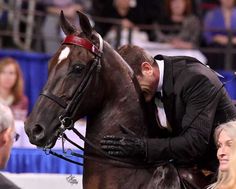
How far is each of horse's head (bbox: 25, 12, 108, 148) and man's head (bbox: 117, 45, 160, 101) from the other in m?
0.30

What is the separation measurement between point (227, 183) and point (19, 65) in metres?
6.09

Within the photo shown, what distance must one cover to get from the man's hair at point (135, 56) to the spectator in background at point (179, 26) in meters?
5.58

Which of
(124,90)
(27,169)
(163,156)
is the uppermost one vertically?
(124,90)

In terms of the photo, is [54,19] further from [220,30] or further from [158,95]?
[158,95]

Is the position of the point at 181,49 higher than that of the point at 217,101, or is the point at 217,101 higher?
the point at 217,101

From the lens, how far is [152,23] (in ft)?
37.0

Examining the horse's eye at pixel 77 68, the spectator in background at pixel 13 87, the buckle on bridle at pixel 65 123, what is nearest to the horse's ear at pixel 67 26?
the horse's eye at pixel 77 68

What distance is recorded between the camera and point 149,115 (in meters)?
5.04

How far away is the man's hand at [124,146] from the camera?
16.0 ft

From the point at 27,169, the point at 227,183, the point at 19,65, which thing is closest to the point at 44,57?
the point at 19,65

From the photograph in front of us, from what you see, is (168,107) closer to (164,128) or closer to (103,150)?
(164,128)

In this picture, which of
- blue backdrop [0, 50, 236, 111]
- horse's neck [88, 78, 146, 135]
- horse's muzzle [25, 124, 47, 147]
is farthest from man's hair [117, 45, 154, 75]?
blue backdrop [0, 50, 236, 111]

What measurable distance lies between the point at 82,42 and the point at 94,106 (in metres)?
0.34

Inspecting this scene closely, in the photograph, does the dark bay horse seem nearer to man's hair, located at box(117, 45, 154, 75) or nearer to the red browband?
the red browband
